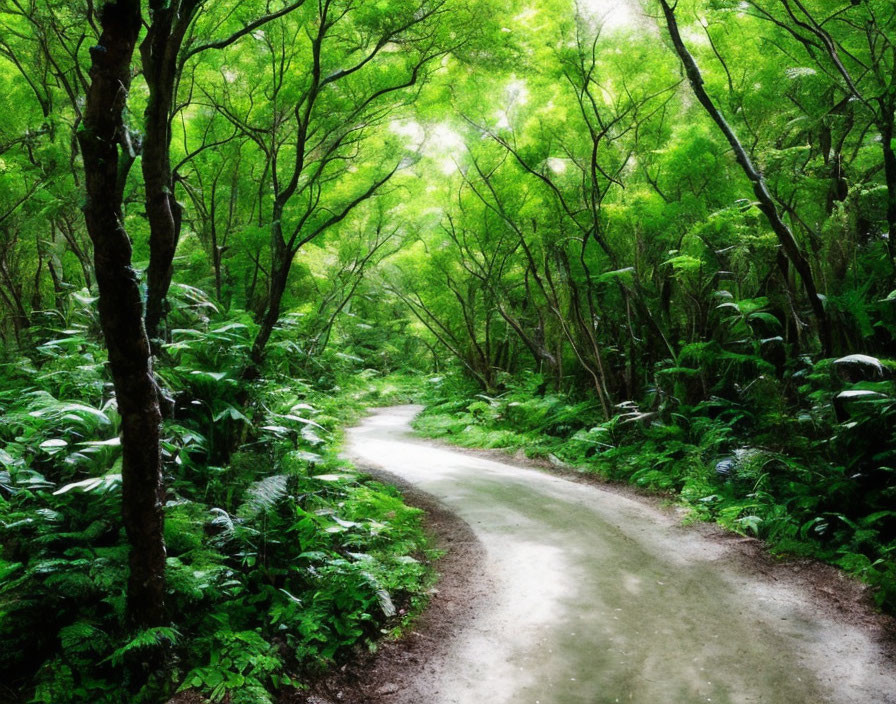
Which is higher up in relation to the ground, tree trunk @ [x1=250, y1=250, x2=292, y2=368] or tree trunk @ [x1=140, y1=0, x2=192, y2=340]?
tree trunk @ [x1=140, y1=0, x2=192, y2=340]

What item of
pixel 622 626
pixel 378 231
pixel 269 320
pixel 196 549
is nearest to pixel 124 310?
pixel 196 549

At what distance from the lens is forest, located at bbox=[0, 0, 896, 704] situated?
11.7 ft

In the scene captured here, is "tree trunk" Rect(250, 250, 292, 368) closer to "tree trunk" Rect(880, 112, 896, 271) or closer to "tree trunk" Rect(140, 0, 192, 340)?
"tree trunk" Rect(140, 0, 192, 340)

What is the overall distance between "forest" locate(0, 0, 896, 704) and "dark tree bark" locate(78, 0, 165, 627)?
0.02 metres

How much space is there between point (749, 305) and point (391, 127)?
772 cm

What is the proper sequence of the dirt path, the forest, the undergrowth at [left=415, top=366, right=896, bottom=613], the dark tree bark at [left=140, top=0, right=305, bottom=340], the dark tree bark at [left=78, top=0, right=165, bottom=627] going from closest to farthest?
the dark tree bark at [left=78, top=0, right=165, bottom=627] < the forest < the dirt path < the dark tree bark at [left=140, top=0, right=305, bottom=340] < the undergrowth at [left=415, top=366, right=896, bottom=613]

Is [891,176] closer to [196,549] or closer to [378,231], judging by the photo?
[196,549]

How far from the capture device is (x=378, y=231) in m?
17.1

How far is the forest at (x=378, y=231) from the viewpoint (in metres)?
3.58

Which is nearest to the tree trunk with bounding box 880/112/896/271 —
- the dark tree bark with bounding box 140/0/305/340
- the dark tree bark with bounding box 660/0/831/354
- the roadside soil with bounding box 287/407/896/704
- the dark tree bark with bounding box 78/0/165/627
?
the dark tree bark with bounding box 660/0/831/354

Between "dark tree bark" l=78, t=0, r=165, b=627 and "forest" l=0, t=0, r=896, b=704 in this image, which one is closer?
"dark tree bark" l=78, t=0, r=165, b=627

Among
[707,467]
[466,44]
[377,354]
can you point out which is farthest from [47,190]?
[377,354]

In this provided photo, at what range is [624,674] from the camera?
3.89 meters

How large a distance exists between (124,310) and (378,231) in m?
14.4
